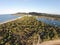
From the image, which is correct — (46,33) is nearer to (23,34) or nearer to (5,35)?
(23,34)

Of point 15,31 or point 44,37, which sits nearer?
point 44,37

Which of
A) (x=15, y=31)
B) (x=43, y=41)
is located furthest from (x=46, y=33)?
(x=15, y=31)

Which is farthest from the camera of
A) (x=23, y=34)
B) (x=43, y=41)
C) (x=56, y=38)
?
(x=23, y=34)

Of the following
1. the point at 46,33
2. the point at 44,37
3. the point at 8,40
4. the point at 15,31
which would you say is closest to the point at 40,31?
the point at 46,33

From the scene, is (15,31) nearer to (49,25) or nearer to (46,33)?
(46,33)

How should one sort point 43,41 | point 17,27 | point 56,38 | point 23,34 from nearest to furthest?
point 43,41, point 56,38, point 23,34, point 17,27

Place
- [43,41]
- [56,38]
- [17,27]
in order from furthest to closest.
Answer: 1. [17,27]
2. [56,38]
3. [43,41]

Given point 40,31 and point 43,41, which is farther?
point 40,31

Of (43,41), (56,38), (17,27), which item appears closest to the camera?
(43,41)
